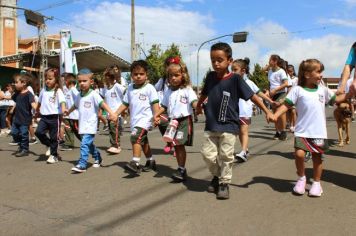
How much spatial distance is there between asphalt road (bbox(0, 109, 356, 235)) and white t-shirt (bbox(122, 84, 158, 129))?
0.78m

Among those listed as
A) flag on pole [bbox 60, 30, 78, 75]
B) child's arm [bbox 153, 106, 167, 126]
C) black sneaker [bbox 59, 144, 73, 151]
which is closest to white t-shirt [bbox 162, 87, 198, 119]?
child's arm [bbox 153, 106, 167, 126]

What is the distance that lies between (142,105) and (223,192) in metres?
2.08

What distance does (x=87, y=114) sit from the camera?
6.89m

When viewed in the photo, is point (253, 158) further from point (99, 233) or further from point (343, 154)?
point (99, 233)

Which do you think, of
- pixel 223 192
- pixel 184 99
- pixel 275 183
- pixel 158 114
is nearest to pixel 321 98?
pixel 275 183

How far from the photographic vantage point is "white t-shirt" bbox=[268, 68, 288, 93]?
1015 centimetres

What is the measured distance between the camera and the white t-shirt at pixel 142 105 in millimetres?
6402

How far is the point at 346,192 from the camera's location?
5141mm

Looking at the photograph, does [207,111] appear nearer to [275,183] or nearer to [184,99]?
[184,99]

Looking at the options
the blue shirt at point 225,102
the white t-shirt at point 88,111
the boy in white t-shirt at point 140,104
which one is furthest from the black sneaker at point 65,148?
the blue shirt at point 225,102

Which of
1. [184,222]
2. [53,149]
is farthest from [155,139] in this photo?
[184,222]

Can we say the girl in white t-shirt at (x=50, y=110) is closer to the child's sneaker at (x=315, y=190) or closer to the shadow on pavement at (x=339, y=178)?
the shadow on pavement at (x=339, y=178)

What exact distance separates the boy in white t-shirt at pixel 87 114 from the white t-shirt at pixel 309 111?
2.87 metres

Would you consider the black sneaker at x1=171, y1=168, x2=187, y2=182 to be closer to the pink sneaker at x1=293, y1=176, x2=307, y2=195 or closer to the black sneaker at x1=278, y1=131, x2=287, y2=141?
the pink sneaker at x1=293, y1=176, x2=307, y2=195
